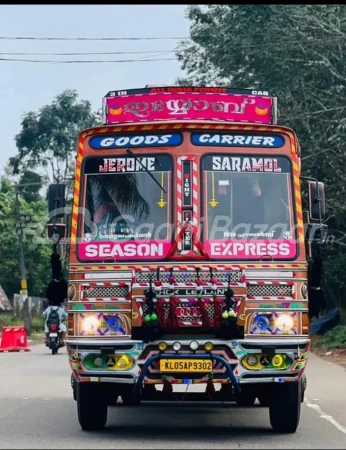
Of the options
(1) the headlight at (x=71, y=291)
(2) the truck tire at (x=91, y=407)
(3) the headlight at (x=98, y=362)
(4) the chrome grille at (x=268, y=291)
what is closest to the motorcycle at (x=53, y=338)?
(2) the truck tire at (x=91, y=407)

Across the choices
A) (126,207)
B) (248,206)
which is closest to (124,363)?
(126,207)

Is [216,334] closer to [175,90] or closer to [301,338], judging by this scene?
[301,338]

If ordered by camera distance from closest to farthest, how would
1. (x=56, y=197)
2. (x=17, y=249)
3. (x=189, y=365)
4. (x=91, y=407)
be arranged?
(x=189, y=365) < (x=56, y=197) < (x=91, y=407) < (x=17, y=249)

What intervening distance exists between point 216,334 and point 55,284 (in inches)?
93.9

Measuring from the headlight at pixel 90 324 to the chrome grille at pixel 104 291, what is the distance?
0.78ft

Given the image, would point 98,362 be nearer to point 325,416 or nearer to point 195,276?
point 195,276

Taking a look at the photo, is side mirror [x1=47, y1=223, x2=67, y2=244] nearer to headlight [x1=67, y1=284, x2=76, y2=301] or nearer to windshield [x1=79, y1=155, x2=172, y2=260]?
windshield [x1=79, y1=155, x2=172, y2=260]

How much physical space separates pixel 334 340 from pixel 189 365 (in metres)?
22.4

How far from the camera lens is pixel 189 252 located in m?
11.3

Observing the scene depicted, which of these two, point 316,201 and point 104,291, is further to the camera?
point 316,201

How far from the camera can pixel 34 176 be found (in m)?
66.4

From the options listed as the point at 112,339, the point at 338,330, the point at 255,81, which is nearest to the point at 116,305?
the point at 112,339

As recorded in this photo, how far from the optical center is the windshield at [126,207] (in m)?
11.5

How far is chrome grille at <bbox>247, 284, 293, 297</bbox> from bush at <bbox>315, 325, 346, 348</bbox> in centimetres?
2097
